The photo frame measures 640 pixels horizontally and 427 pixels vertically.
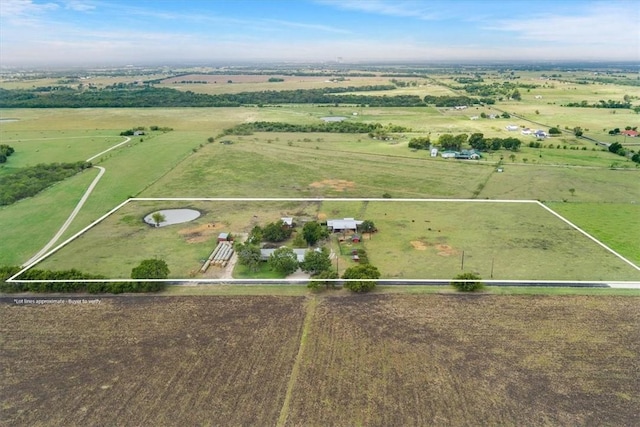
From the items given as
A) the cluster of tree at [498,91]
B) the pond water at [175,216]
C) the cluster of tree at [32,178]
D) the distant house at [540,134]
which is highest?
the cluster of tree at [498,91]

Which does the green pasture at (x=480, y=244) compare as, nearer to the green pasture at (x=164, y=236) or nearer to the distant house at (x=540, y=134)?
the green pasture at (x=164, y=236)

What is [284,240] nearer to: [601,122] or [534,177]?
[534,177]

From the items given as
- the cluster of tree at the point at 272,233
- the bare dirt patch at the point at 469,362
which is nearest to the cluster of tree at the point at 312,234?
the cluster of tree at the point at 272,233

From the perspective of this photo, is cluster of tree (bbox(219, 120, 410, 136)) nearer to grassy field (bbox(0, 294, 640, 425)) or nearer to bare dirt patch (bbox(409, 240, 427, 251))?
bare dirt patch (bbox(409, 240, 427, 251))

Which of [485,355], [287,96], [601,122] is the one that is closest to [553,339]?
[485,355]

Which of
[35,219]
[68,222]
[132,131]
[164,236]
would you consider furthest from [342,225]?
[132,131]

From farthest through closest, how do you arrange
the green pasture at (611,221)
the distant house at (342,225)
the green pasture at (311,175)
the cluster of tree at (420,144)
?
the cluster of tree at (420,144) → the green pasture at (311,175) → the distant house at (342,225) → the green pasture at (611,221)
